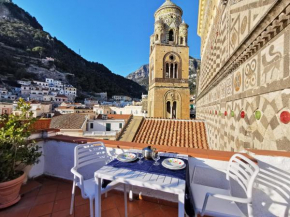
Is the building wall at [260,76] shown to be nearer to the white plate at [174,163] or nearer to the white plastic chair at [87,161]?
the white plate at [174,163]

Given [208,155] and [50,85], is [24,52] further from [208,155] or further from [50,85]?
[208,155]

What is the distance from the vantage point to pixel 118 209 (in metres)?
2.01

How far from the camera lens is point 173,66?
15.3 m

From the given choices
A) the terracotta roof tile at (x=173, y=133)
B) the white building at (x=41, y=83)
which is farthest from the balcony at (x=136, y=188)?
the white building at (x=41, y=83)

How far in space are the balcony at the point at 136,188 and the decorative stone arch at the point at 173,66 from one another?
13643mm

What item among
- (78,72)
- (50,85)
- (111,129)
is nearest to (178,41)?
(111,129)

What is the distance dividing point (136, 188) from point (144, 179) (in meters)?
1.06

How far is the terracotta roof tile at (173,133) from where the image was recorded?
5.81 meters

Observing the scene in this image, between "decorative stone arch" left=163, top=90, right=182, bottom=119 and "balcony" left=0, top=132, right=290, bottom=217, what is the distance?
42.2ft

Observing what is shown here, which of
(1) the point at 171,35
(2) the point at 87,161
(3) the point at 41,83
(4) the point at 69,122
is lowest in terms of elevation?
(4) the point at 69,122

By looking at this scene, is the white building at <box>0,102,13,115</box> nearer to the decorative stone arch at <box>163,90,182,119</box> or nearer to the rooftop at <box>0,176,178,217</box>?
the rooftop at <box>0,176,178,217</box>

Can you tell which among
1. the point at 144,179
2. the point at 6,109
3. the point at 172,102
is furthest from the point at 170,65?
the point at 144,179

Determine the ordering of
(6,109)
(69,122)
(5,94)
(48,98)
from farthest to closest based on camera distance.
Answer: (48,98) → (5,94) → (69,122) → (6,109)

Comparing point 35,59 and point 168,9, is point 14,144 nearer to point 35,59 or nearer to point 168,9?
point 168,9
